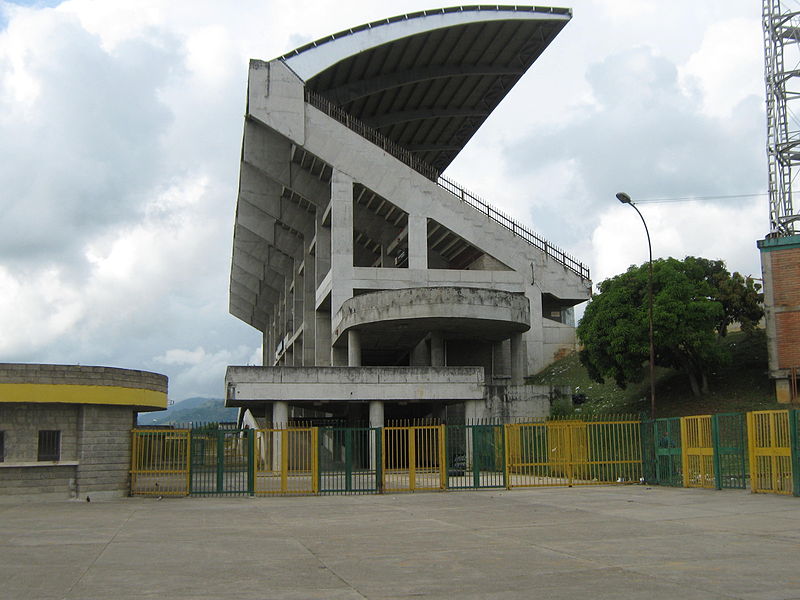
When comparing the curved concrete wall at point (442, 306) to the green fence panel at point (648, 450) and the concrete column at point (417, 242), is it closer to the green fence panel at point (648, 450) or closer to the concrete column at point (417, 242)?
the concrete column at point (417, 242)

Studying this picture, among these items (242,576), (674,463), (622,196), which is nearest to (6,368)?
(242,576)

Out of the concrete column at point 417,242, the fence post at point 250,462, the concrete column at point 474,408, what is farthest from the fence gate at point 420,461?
the concrete column at point 417,242

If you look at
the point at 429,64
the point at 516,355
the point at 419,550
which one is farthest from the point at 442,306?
the point at 419,550

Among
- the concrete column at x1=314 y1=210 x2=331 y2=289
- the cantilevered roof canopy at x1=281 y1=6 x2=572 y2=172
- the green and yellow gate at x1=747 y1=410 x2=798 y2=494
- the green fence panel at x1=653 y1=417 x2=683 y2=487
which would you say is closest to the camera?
the green and yellow gate at x1=747 y1=410 x2=798 y2=494

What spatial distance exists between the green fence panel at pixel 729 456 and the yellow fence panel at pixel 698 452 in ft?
1.00

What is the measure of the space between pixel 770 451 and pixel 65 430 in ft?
66.5

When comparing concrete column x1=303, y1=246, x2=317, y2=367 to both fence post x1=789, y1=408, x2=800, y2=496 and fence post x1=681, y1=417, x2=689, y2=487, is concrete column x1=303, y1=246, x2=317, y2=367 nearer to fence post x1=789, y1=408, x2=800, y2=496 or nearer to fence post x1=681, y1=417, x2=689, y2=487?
fence post x1=681, y1=417, x2=689, y2=487

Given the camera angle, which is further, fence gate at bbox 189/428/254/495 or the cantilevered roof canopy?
the cantilevered roof canopy

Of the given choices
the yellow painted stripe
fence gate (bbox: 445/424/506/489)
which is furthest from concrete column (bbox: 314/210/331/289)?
the yellow painted stripe

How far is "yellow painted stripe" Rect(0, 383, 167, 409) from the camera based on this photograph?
24875 mm

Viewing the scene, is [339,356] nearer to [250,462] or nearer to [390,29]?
[390,29]

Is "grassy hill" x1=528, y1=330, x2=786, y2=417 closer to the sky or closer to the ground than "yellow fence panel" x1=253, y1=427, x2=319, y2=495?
closer to the sky

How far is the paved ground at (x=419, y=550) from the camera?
10297 mm

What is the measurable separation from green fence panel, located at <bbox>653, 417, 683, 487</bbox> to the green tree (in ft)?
49.9
